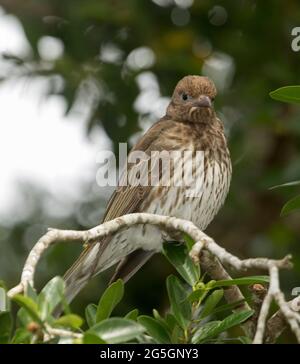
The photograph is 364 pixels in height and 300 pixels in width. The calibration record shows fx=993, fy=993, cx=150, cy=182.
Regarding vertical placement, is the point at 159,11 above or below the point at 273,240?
above

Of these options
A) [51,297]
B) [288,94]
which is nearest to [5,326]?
[51,297]

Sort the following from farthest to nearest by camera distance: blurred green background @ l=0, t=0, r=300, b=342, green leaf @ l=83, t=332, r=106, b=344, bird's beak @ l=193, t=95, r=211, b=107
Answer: blurred green background @ l=0, t=0, r=300, b=342 → bird's beak @ l=193, t=95, r=211, b=107 → green leaf @ l=83, t=332, r=106, b=344

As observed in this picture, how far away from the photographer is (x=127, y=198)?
5.72 m

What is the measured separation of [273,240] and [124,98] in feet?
4.66

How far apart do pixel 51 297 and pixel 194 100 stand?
280 centimetres

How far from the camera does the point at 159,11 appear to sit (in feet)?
23.7

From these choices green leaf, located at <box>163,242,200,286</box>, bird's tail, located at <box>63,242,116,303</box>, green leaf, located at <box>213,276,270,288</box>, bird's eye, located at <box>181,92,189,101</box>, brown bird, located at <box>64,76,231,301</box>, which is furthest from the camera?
bird's eye, located at <box>181,92,189,101</box>

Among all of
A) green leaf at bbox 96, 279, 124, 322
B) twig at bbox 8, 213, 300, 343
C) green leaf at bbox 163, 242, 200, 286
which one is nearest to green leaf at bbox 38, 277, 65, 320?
twig at bbox 8, 213, 300, 343

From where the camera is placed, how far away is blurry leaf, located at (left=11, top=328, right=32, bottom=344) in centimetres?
327

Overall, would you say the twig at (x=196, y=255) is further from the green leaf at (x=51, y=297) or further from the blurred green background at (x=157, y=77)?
the blurred green background at (x=157, y=77)

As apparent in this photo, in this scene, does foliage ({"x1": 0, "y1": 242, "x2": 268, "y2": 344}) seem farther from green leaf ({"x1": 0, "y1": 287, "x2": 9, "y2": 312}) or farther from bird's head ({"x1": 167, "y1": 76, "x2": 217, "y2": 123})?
bird's head ({"x1": 167, "y1": 76, "x2": 217, "y2": 123})

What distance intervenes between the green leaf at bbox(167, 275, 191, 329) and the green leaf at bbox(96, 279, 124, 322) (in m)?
0.24

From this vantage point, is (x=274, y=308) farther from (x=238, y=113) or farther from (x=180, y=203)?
(x=238, y=113)

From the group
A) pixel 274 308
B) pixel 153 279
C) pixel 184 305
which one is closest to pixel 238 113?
pixel 153 279
